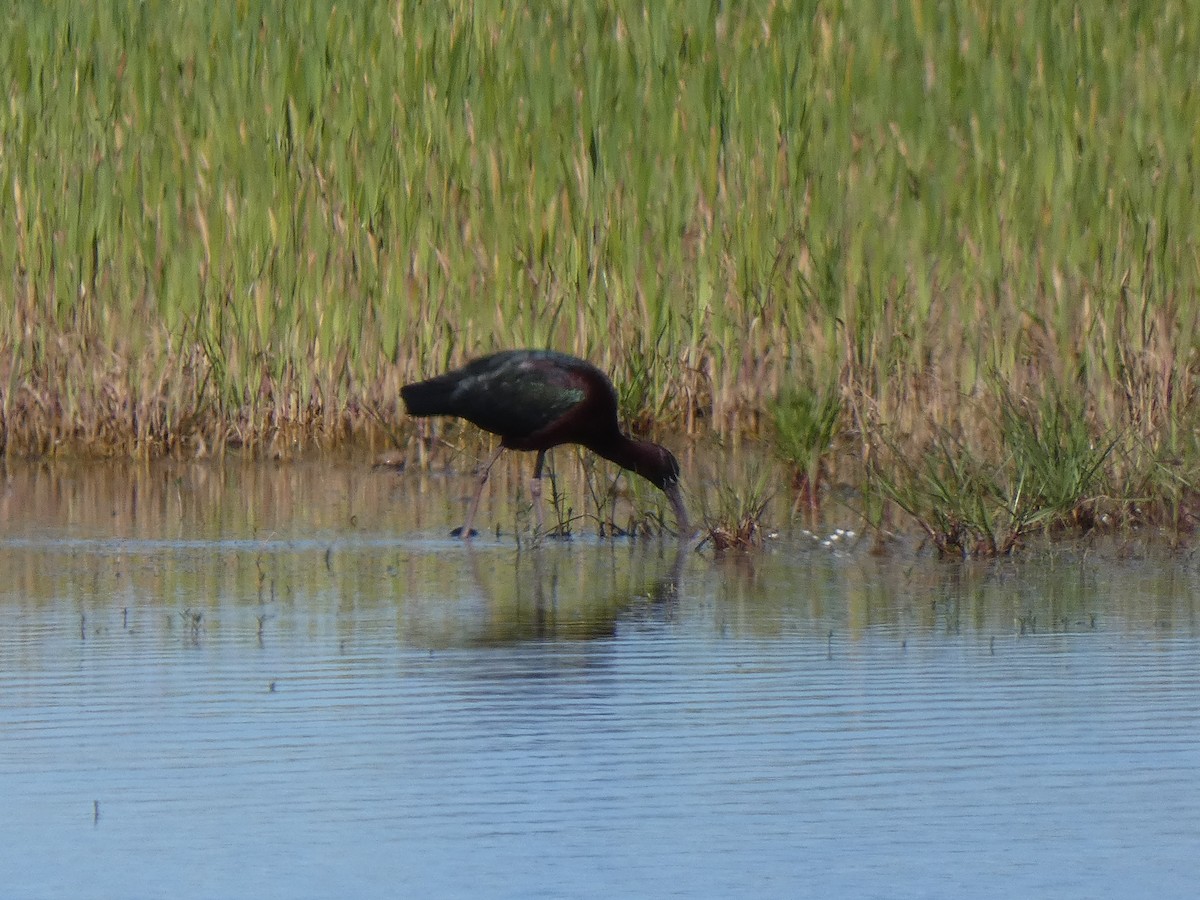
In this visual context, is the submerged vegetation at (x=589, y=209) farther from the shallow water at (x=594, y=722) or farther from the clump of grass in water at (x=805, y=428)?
the shallow water at (x=594, y=722)

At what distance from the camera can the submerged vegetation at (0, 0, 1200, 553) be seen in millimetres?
9336

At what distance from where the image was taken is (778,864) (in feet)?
12.5

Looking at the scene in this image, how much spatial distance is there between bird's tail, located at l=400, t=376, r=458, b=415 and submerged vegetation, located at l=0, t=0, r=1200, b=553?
1.07 meters

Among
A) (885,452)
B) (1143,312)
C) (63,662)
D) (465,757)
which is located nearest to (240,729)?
(465,757)

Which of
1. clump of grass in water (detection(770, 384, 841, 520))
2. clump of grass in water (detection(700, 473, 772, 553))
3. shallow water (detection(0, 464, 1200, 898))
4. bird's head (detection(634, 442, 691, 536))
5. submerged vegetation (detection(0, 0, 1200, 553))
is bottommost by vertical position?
shallow water (detection(0, 464, 1200, 898))

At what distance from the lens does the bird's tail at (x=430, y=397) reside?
859 cm

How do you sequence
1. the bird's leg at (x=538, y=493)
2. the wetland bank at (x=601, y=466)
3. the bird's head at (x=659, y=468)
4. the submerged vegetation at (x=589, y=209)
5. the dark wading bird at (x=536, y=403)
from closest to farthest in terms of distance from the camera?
1. the wetland bank at (x=601, y=466)
2. the bird's leg at (x=538, y=493)
3. the bird's head at (x=659, y=468)
4. the dark wading bird at (x=536, y=403)
5. the submerged vegetation at (x=589, y=209)

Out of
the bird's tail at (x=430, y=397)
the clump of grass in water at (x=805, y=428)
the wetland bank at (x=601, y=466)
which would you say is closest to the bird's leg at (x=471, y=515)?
the wetland bank at (x=601, y=466)

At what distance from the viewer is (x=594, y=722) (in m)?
4.82

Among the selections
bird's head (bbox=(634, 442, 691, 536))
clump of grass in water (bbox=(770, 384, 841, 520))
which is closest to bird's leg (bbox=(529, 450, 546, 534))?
bird's head (bbox=(634, 442, 691, 536))

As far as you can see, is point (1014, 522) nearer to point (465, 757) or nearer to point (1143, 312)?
point (1143, 312)

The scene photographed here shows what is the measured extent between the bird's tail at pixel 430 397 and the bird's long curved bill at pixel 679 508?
853mm

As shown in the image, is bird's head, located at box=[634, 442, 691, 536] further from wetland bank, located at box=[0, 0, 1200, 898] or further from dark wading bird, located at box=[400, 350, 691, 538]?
wetland bank, located at box=[0, 0, 1200, 898]

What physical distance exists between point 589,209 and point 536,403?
161 cm
